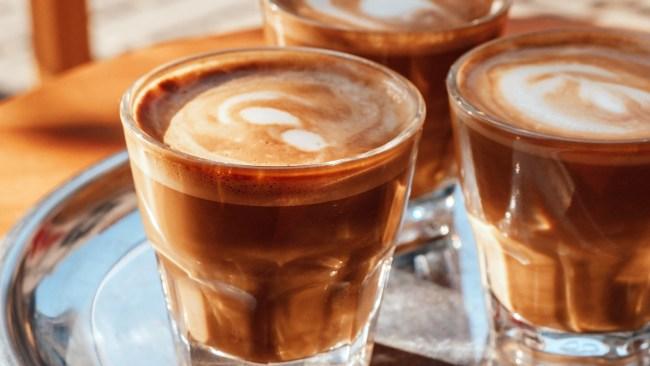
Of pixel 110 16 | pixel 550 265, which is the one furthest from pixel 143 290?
pixel 110 16

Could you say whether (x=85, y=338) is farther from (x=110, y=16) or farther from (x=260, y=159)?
(x=110, y=16)

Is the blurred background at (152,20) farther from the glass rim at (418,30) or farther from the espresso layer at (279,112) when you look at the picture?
the espresso layer at (279,112)

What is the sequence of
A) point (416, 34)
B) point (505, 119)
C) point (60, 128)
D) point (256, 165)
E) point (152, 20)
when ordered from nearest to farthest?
point (256, 165) → point (505, 119) → point (416, 34) → point (60, 128) → point (152, 20)

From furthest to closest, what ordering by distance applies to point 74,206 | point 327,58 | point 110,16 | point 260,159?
point 110,16
point 74,206
point 327,58
point 260,159

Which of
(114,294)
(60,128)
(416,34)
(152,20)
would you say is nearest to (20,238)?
(114,294)

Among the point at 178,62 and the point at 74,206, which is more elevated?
the point at 178,62

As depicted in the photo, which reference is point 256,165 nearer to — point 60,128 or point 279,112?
point 279,112
